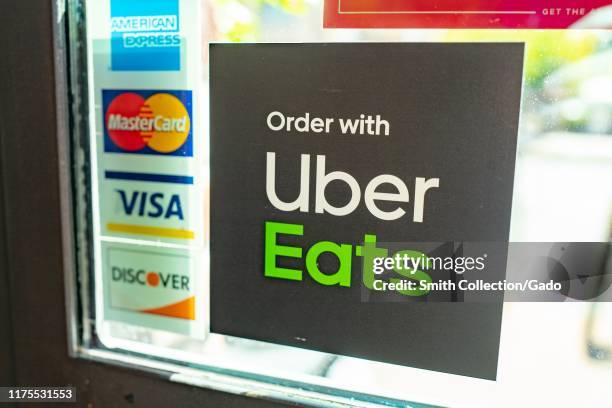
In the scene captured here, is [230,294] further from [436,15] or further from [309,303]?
[436,15]

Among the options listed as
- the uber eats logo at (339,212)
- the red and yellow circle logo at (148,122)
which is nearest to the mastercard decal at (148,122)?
the red and yellow circle logo at (148,122)

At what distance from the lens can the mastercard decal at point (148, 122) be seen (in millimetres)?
1069

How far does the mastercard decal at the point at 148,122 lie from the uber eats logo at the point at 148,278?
0.82 ft

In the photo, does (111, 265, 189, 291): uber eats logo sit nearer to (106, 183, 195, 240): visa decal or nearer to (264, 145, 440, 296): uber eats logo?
(106, 183, 195, 240): visa decal

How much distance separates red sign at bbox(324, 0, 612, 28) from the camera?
33.8 inches

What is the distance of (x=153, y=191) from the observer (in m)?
1.12

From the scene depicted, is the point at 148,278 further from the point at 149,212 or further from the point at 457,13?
the point at 457,13

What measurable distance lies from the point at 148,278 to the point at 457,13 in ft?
2.59

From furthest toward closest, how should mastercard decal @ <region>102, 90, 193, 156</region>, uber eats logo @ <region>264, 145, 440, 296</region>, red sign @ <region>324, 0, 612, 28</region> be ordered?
mastercard decal @ <region>102, 90, 193, 156</region> → uber eats logo @ <region>264, 145, 440, 296</region> → red sign @ <region>324, 0, 612, 28</region>

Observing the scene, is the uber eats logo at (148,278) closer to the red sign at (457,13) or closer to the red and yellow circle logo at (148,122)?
the red and yellow circle logo at (148,122)

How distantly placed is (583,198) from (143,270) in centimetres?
86

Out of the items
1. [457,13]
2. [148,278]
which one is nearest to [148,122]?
[148,278]

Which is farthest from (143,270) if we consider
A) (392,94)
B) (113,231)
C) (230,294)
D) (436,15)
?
(436,15)

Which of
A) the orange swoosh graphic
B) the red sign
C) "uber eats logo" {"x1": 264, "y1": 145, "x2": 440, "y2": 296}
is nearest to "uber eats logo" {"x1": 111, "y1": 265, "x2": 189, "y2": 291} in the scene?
the orange swoosh graphic
